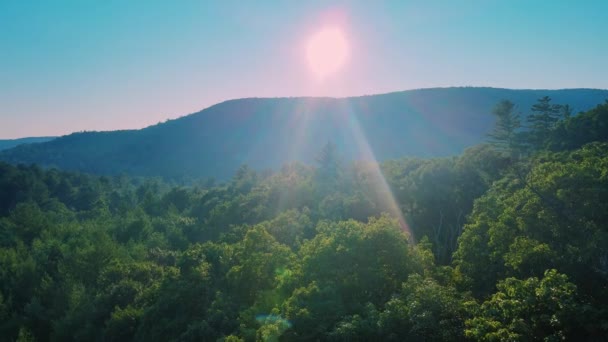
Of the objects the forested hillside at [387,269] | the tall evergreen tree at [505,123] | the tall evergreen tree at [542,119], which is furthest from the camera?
the tall evergreen tree at [505,123]

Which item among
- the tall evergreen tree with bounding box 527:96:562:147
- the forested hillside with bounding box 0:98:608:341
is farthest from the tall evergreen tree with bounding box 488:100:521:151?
the tall evergreen tree with bounding box 527:96:562:147

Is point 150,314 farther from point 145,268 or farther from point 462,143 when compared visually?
point 462,143

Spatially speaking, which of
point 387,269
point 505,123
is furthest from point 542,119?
point 387,269

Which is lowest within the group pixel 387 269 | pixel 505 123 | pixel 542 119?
pixel 387 269

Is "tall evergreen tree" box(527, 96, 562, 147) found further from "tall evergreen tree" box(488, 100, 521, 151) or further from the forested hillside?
"tall evergreen tree" box(488, 100, 521, 151)

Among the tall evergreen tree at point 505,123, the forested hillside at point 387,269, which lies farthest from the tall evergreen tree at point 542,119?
the tall evergreen tree at point 505,123

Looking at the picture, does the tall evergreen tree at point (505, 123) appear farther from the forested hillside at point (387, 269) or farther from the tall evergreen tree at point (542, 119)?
the tall evergreen tree at point (542, 119)

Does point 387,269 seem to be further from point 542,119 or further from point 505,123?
point 542,119

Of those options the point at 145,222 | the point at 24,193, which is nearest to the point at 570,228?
the point at 145,222
